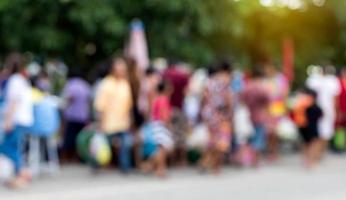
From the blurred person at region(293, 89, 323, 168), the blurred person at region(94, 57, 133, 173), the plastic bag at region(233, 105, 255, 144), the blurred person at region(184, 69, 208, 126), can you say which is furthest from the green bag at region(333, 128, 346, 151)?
the blurred person at region(94, 57, 133, 173)

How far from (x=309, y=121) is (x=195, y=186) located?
3031mm

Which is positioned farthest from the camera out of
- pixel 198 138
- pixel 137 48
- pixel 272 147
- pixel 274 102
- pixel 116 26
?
pixel 116 26

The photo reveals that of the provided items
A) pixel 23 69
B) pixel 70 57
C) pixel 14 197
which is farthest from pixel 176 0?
pixel 14 197

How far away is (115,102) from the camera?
11250mm

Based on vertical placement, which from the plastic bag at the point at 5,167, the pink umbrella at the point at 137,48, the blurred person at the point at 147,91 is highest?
the pink umbrella at the point at 137,48

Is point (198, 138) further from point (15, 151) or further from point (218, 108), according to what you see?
point (15, 151)

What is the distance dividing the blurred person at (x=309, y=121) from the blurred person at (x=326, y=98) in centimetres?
12

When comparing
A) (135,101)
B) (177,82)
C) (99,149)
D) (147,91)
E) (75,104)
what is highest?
(177,82)

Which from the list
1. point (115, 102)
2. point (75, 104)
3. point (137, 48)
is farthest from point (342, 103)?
point (75, 104)

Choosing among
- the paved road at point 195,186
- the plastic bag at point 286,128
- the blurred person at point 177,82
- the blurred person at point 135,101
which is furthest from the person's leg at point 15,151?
the plastic bag at point 286,128

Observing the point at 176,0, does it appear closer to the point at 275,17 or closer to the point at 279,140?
the point at 279,140

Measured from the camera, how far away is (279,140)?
14109 mm

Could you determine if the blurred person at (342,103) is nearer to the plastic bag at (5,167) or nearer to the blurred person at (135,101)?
the blurred person at (135,101)

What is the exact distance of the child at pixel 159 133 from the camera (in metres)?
11.3
